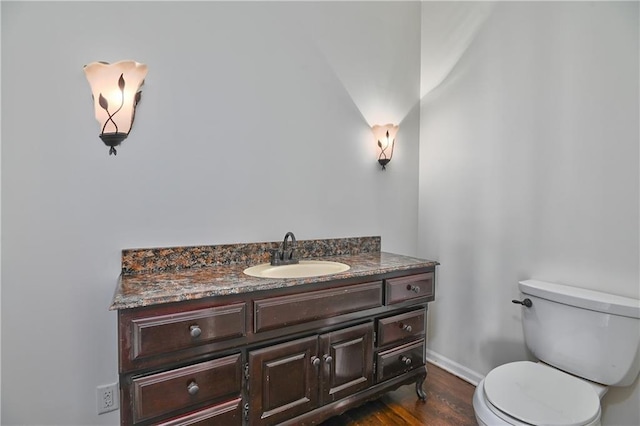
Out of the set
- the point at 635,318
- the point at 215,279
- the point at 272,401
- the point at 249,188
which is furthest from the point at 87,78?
the point at 635,318

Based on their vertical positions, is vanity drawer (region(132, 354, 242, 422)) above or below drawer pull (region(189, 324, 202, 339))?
below

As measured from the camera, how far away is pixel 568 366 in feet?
4.90

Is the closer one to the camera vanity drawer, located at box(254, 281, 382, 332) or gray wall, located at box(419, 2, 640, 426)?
vanity drawer, located at box(254, 281, 382, 332)

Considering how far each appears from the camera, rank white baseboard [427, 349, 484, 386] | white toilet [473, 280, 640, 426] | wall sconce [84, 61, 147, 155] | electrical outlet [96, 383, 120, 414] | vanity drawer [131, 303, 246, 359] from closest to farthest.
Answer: vanity drawer [131, 303, 246, 359] → white toilet [473, 280, 640, 426] → wall sconce [84, 61, 147, 155] → electrical outlet [96, 383, 120, 414] → white baseboard [427, 349, 484, 386]

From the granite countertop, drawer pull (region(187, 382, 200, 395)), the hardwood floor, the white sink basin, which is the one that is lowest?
the hardwood floor

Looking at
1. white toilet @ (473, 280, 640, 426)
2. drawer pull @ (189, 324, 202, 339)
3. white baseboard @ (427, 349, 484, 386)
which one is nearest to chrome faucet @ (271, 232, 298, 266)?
drawer pull @ (189, 324, 202, 339)

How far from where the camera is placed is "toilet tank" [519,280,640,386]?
1.36 meters

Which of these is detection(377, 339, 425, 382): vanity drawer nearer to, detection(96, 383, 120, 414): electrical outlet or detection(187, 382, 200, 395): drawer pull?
detection(187, 382, 200, 395): drawer pull

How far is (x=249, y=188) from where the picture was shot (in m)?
1.80

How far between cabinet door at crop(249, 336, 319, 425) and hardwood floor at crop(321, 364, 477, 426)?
1.34ft

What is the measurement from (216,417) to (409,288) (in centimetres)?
107

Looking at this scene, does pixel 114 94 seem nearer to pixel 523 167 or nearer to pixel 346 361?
pixel 346 361

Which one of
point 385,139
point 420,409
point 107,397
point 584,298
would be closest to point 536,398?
point 584,298

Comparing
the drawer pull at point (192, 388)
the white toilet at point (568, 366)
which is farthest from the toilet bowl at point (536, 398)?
the drawer pull at point (192, 388)
